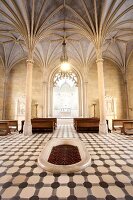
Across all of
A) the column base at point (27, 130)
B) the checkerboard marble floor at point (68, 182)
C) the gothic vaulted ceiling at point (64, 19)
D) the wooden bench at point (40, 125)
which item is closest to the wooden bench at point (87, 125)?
the wooden bench at point (40, 125)

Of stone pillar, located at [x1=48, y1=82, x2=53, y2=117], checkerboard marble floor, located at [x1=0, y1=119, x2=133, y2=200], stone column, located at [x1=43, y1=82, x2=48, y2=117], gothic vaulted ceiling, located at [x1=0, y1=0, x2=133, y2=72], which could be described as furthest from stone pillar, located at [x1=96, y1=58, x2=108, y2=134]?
stone column, located at [x1=43, y1=82, x2=48, y2=117]

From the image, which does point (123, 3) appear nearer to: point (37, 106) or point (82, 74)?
point (82, 74)

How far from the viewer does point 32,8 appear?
8.39 m

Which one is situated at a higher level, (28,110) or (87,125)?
(28,110)

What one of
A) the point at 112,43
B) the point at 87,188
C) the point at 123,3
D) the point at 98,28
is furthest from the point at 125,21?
the point at 87,188

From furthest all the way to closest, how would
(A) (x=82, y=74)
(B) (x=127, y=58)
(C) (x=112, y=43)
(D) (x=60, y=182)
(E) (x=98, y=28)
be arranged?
(A) (x=82, y=74) → (B) (x=127, y=58) → (C) (x=112, y=43) → (E) (x=98, y=28) → (D) (x=60, y=182)

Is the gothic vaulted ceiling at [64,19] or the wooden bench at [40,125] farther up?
the gothic vaulted ceiling at [64,19]

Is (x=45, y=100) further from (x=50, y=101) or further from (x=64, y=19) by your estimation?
(x=64, y=19)

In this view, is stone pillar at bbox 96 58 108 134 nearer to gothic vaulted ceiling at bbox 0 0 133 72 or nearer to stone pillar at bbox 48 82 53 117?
gothic vaulted ceiling at bbox 0 0 133 72

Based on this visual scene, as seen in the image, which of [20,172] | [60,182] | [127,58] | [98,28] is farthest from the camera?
[127,58]

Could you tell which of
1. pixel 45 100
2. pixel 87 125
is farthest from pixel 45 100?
pixel 87 125

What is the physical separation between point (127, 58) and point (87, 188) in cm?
1591

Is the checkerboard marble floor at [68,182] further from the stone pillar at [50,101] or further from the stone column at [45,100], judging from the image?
the stone pillar at [50,101]

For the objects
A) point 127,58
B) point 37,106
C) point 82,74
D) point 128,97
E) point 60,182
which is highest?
point 127,58
